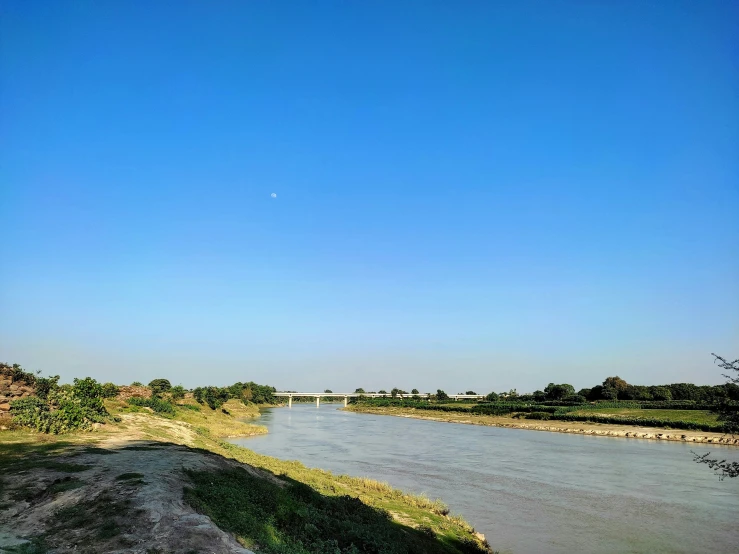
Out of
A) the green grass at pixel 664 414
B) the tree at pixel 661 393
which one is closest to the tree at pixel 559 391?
the tree at pixel 661 393

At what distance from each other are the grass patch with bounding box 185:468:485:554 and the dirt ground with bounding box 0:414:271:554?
1163mm

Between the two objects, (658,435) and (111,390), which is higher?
(111,390)

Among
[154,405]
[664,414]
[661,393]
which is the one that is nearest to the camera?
[154,405]

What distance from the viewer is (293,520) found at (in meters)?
17.1

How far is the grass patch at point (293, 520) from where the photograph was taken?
14.1 metres

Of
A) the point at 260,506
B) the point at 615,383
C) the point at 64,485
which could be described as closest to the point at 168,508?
the point at 64,485

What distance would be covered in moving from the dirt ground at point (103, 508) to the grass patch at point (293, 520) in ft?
3.82

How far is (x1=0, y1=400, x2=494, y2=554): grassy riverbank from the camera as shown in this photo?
11.3 metres

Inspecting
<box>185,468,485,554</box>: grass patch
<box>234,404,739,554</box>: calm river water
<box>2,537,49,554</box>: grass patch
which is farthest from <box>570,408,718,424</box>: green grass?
<box>2,537,49,554</box>: grass patch

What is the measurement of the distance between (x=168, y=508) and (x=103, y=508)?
65.8 inches

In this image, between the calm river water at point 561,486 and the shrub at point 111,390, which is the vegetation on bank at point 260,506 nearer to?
the calm river water at point 561,486

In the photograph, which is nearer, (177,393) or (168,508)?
(168,508)

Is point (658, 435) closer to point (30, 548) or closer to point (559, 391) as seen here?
point (30, 548)

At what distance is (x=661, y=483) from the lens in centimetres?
4200
